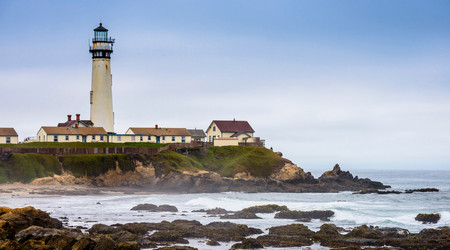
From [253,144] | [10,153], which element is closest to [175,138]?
[253,144]

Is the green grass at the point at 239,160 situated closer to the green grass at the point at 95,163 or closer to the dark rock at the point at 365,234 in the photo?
the green grass at the point at 95,163

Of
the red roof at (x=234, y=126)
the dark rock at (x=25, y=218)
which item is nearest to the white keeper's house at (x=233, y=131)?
the red roof at (x=234, y=126)

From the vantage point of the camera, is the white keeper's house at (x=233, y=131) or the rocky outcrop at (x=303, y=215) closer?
the rocky outcrop at (x=303, y=215)

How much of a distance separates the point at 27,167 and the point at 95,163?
6.61 meters

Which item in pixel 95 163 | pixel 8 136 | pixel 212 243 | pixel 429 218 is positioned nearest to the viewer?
pixel 212 243

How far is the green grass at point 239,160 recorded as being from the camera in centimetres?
6631

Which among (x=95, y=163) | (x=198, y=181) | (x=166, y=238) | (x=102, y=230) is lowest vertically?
(x=166, y=238)

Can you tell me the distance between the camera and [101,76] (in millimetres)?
71125

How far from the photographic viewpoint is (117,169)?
60875 mm

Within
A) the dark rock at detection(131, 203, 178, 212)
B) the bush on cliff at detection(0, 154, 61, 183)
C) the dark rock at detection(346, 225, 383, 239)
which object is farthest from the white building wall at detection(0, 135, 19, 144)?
the dark rock at detection(346, 225, 383, 239)

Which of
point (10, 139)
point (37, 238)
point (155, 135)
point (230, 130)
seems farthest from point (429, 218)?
point (10, 139)

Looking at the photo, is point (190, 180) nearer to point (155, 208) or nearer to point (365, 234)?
point (155, 208)

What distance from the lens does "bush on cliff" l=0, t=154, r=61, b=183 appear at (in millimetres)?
54844

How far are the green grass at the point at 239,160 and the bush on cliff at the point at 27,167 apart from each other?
57.8ft
